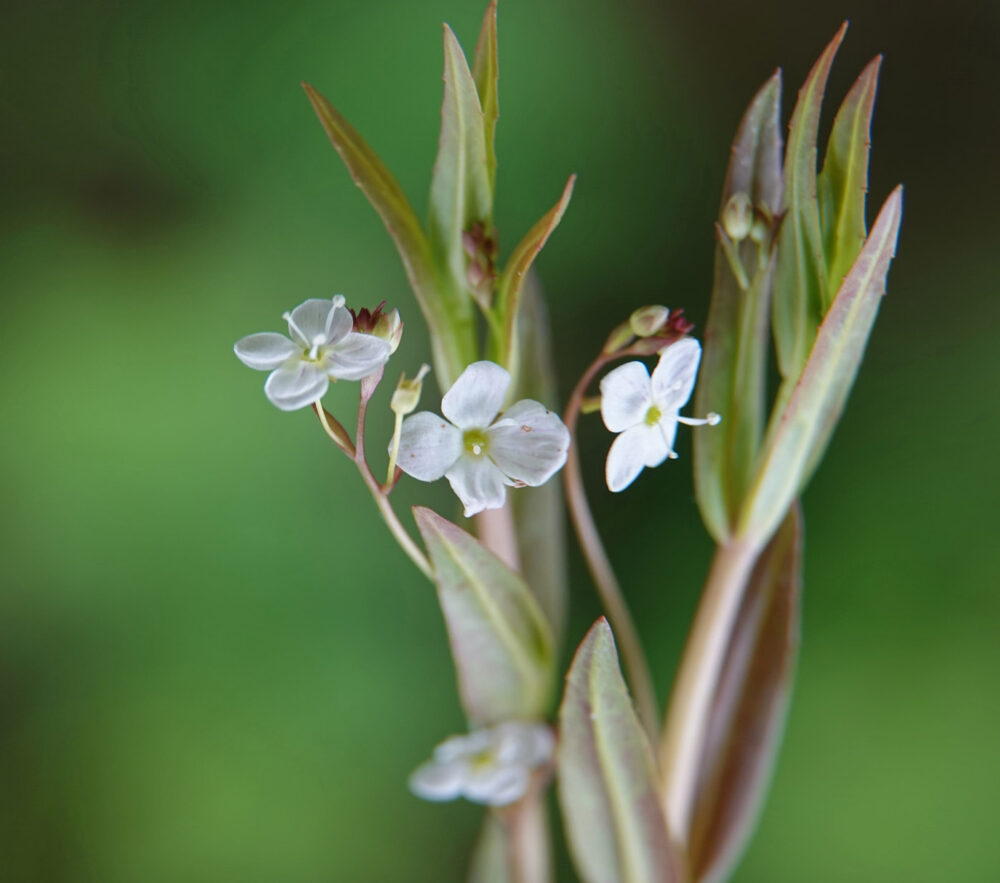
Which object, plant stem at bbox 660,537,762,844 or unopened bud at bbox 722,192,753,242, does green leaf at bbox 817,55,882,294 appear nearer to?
unopened bud at bbox 722,192,753,242

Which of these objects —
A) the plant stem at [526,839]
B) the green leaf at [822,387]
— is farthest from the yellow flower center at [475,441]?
the plant stem at [526,839]

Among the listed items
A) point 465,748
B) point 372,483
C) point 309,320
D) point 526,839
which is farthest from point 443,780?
point 309,320

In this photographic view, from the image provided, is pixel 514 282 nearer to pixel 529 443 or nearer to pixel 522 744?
pixel 529 443

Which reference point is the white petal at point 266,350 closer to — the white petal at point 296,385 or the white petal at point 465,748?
the white petal at point 296,385

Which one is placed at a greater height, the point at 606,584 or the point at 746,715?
the point at 606,584

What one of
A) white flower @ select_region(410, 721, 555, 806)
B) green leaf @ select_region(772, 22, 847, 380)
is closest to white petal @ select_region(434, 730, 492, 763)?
white flower @ select_region(410, 721, 555, 806)

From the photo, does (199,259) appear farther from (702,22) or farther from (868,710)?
(868,710)

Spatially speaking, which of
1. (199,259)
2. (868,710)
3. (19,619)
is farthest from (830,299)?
(19,619)

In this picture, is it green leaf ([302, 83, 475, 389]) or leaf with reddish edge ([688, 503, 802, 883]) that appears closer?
green leaf ([302, 83, 475, 389])
